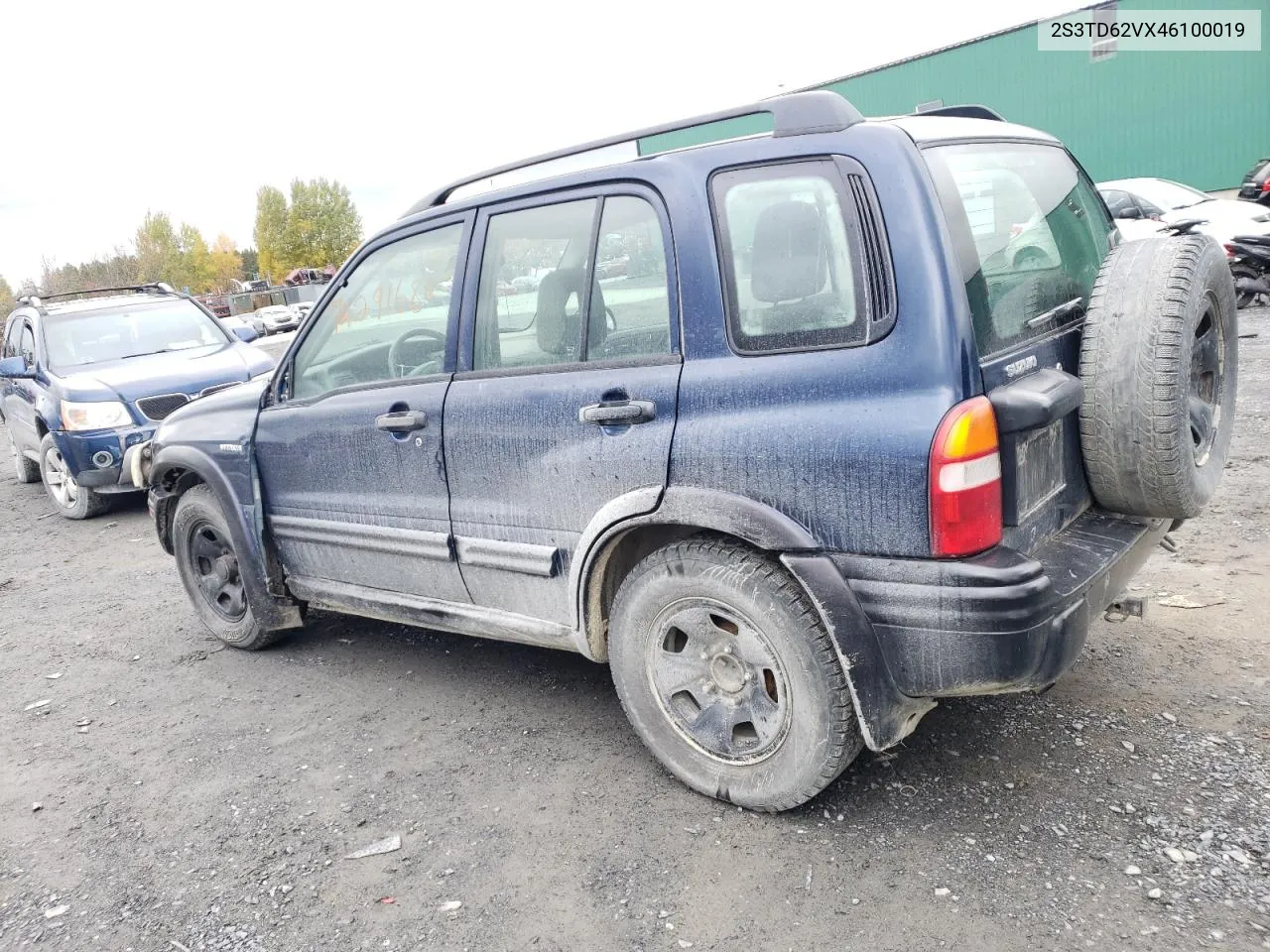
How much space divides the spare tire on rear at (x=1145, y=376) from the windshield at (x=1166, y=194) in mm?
12214

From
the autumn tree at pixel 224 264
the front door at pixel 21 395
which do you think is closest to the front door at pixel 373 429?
the front door at pixel 21 395

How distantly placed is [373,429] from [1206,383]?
2866 mm

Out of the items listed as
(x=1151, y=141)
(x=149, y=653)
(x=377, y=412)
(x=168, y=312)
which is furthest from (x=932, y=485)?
(x=1151, y=141)

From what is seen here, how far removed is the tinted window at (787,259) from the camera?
2.62 meters

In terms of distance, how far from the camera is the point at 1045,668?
2.52m

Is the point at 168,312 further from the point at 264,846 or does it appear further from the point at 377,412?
the point at 264,846

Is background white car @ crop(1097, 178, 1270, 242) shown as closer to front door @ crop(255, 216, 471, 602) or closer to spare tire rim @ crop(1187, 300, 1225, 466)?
spare tire rim @ crop(1187, 300, 1225, 466)

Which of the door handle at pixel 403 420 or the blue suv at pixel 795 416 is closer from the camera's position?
the blue suv at pixel 795 416

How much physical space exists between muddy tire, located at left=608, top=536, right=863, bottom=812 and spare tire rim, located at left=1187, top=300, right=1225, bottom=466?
4.59ft

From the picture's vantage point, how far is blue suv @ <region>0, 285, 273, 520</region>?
8027 millimetres

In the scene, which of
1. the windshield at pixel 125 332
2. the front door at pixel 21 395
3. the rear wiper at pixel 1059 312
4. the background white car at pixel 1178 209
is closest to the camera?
the rear wiper at pixel 1059 312

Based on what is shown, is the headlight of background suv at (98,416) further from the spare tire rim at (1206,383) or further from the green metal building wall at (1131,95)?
the green metal building wall at (1131,95)

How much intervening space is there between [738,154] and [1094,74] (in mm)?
23727

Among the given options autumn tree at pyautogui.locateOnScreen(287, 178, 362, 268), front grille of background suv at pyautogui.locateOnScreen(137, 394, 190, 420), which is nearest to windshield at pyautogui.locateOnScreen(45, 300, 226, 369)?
front grille of background suv at pyautogui.locateOnScreen(137, 394, 190, 420)
